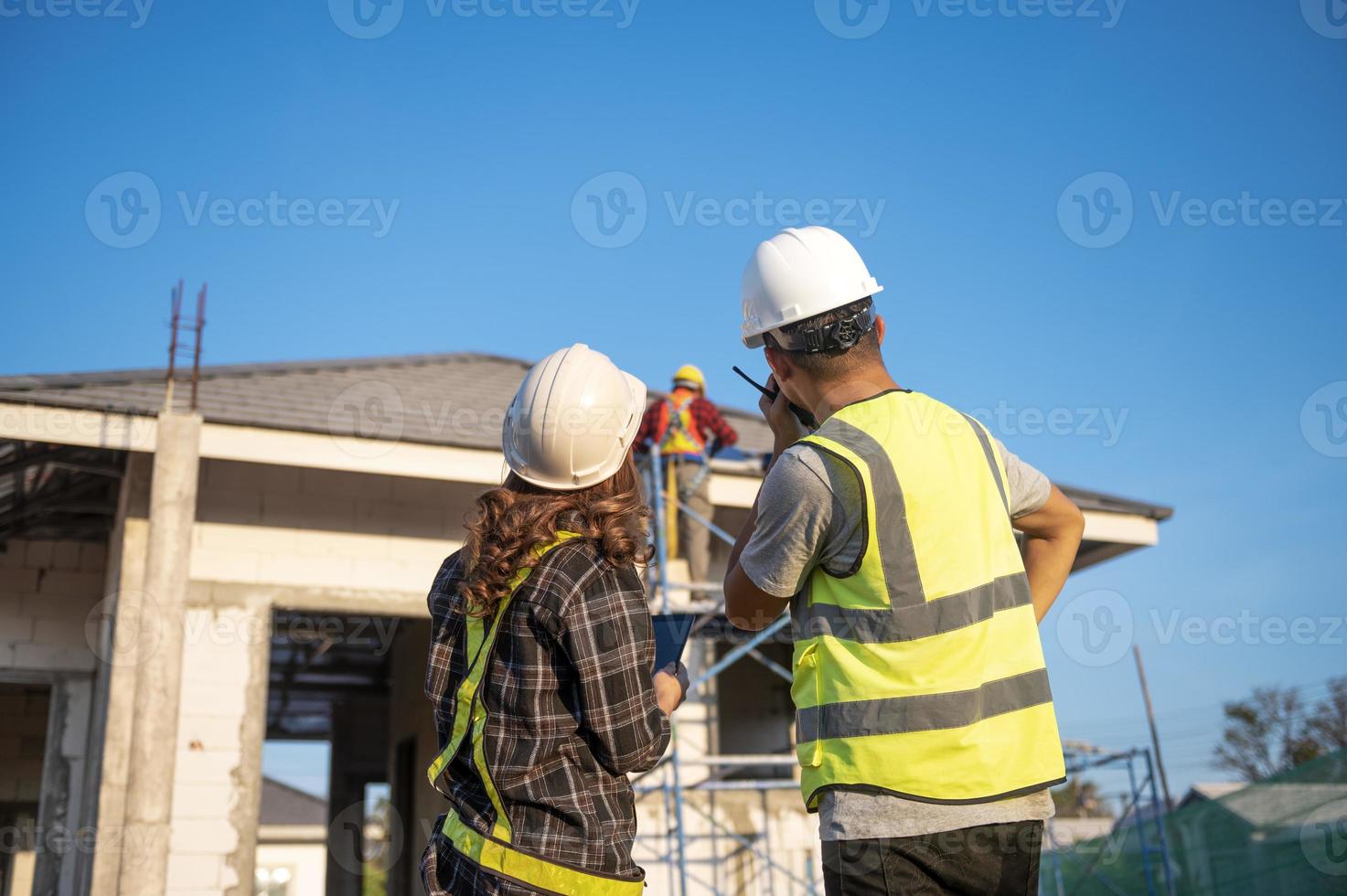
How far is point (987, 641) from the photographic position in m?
2.08

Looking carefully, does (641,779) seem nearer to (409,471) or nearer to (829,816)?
(409,471)

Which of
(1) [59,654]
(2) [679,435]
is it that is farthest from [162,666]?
(2) [679,435]

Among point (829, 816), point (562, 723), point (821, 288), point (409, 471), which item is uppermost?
point (409, 471)

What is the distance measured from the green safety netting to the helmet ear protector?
684 cm

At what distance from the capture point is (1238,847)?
860 cm

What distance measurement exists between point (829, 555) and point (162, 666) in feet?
22.5

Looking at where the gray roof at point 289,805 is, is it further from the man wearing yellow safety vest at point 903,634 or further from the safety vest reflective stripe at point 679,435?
the man wearing yellow safety vest at point 903,634

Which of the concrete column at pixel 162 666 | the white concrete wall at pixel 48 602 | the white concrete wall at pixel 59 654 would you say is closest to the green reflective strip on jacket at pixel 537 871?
the concrete column at pixel 162 666

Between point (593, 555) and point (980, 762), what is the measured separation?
2.98 ft

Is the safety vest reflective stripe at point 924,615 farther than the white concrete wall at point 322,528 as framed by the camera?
No

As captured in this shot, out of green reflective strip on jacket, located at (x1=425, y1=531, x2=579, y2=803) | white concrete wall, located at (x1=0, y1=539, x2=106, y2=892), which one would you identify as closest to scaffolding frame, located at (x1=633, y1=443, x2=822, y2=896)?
white concrete wall, located at (x1=0, y1=539, x2=106, y2=892)

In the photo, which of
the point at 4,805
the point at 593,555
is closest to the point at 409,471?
the point at 593,555

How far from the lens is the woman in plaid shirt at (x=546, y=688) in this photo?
2.24 metres

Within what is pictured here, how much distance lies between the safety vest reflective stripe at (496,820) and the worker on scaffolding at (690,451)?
7.62 metres
